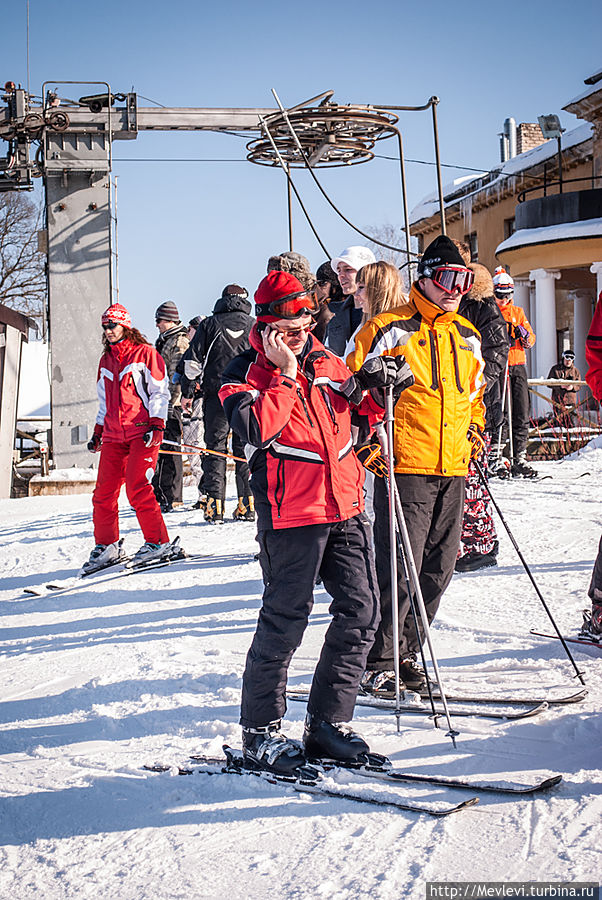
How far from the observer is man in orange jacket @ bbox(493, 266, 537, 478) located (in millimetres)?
10141

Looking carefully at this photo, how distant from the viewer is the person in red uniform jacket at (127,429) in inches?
273

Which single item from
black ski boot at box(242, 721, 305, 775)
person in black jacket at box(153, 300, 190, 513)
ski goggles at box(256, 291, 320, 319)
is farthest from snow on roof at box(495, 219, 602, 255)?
black ski boot at box(242, 721, 305, 775)

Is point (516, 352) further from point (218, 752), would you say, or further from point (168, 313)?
point (218, 752)

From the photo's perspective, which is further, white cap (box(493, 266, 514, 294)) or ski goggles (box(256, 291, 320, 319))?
white cap (box(493, 266, 514, 294))

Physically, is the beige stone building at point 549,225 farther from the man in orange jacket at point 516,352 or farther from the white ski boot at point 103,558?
the white ski boot at point 103,558

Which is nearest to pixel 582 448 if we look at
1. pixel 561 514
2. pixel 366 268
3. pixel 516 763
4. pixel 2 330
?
pixel 561 514

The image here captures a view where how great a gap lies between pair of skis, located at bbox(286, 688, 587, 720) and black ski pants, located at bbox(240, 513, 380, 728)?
0.46m

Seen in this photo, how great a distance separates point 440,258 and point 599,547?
165 centimetres

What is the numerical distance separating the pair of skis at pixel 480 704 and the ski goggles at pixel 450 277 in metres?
1.65

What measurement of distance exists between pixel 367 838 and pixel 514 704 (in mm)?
1304

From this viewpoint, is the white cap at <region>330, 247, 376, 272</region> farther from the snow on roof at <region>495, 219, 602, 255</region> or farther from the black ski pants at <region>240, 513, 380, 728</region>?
the snow on roof at <region>495, 219, 602, 255</region>

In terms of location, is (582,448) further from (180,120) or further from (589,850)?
(589,850)

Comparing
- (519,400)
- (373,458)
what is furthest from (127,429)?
(519,400)

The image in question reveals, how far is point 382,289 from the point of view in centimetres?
456
